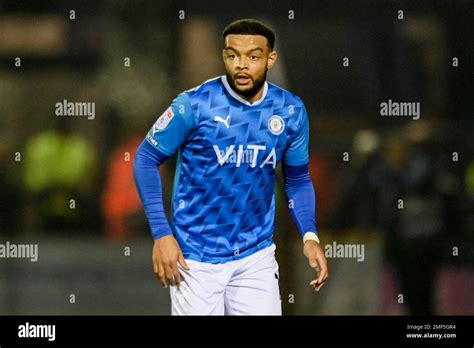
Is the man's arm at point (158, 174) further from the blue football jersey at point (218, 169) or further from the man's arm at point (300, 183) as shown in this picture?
the man's arm at point (300, 183)

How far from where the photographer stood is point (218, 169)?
5.61 m

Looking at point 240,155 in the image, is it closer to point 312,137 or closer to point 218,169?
point 218,169

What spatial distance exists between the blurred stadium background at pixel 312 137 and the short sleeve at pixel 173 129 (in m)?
2.53

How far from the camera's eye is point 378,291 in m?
8.73

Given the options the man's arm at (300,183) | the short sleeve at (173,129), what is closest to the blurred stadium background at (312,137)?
the man's arm at (300,183)

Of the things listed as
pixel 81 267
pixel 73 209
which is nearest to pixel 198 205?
pixel 73 209

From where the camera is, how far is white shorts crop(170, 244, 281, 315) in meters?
5.60

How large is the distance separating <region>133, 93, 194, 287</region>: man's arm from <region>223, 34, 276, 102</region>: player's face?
1.00 feet

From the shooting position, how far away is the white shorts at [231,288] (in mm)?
5602

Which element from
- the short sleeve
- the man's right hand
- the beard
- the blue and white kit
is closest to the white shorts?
the blue and white kit

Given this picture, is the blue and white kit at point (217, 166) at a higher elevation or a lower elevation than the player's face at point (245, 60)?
lower
